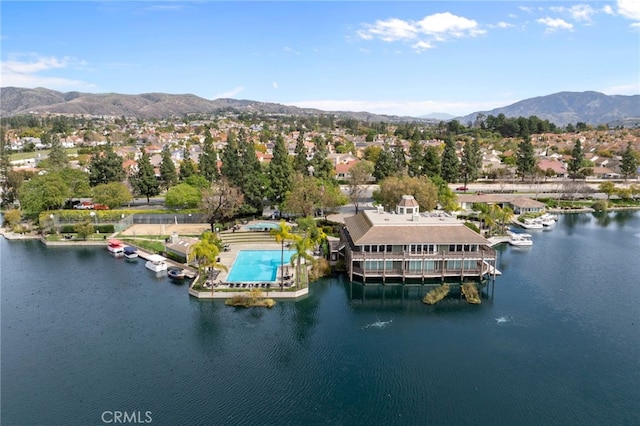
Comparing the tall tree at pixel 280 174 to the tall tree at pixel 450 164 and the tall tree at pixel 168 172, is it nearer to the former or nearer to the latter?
the tall tree at pixel 168 172

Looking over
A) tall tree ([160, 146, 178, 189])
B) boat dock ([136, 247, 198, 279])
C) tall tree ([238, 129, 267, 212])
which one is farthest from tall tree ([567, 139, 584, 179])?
boat dock ([136, 247, 198, 279])

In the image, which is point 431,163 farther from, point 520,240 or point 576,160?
point 576,160

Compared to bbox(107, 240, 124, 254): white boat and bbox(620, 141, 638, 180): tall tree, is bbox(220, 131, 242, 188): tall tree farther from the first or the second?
bbox(620, 141, 638, 180): tall tree

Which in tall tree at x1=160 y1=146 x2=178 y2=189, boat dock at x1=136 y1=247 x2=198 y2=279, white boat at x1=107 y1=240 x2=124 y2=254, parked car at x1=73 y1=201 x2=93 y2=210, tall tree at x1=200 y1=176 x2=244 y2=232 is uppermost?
tall tree at x1=160 y1=146 x2=178 y2=189

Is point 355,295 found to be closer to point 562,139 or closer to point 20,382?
point 20,382

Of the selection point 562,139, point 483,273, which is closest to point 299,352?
point 483,273

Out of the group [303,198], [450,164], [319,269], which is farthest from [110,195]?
[450,164]

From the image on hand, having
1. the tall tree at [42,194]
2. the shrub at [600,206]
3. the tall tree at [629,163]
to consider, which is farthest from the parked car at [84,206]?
the tall tree at [629,163]
